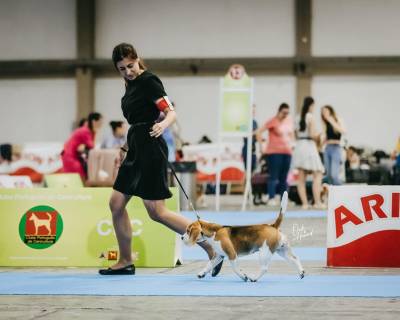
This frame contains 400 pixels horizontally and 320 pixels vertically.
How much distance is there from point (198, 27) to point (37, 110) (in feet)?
16.1

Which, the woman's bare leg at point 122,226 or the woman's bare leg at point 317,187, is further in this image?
the woman's bare leg at point 317,187

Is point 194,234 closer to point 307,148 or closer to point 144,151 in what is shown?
point 144,151

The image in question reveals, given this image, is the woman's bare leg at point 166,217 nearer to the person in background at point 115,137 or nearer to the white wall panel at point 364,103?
the person in background at point 115,137

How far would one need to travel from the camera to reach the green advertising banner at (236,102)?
13609mm

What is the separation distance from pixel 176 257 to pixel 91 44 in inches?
795

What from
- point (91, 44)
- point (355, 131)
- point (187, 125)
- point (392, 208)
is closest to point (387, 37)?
point (355, 131)

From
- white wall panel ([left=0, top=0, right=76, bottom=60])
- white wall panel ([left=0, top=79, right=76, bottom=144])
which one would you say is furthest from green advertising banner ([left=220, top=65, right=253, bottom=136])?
white wall panel ([left=0, top=0, right=76, bottom=60])

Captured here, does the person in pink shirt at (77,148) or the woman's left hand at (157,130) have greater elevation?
the woman's left hand at (157,130)

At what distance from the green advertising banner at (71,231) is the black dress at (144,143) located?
0.74 meters

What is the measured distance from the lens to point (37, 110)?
27.1 meters

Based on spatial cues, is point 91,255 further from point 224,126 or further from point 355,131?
point 355,131

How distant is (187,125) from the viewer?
2644 centimetres

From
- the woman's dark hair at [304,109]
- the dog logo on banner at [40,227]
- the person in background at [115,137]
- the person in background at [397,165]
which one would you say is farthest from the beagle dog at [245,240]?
the person in background at [397,165]

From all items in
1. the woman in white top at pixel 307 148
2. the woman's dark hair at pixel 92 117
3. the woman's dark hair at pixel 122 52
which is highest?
the woman's dark hair at pixel 122 52
